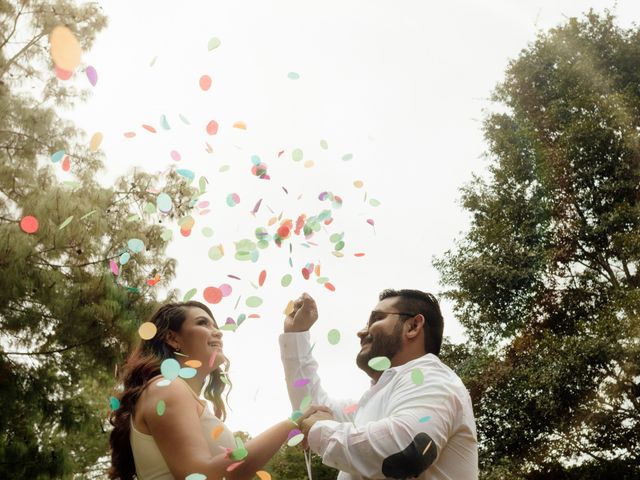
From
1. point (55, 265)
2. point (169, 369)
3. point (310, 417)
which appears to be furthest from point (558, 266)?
point (169, 369)

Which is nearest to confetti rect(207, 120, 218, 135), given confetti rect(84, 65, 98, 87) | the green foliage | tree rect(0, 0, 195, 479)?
confetti rect(84, 65, 98, 87)

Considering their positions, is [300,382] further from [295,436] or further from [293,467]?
[293,467]

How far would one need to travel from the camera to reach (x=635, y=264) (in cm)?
1140

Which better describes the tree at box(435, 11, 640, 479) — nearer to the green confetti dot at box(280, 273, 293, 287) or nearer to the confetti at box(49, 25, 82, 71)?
the green confetti dot at box(280, 273, 293, 287)

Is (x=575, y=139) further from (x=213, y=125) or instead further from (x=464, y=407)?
(x=464, y=407)

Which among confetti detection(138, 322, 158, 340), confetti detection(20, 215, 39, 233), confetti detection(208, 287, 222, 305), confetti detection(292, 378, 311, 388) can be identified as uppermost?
confetti detection(20, 215, 39, 233)

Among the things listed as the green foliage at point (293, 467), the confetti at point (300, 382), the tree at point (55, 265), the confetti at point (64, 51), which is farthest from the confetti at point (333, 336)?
the green foliage at point (293, 467)

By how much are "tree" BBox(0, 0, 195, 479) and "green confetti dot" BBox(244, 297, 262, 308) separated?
12.1 feet

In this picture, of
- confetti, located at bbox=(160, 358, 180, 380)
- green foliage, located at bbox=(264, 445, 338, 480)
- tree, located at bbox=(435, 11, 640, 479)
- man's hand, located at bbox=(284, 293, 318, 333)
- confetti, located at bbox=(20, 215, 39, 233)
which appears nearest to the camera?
confetti, located at bbox=(160, 358, 180, 380)

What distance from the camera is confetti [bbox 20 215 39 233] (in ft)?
18.8

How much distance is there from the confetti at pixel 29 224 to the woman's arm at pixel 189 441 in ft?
13.9

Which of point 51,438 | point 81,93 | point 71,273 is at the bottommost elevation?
point 51,438

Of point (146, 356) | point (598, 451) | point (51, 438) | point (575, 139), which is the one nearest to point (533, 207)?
point (575, 139)

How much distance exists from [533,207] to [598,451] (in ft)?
15.0
